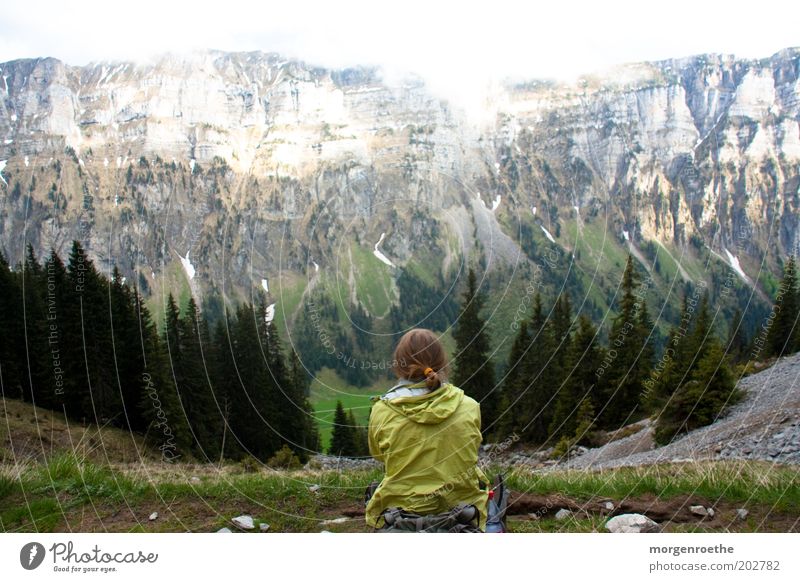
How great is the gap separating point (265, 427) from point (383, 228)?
25.2 metres

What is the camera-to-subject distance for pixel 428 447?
5039 mm

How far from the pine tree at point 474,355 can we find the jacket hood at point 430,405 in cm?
1624

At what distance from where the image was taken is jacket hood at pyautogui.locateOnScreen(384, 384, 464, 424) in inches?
194

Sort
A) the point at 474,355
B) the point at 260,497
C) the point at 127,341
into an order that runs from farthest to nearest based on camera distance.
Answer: the point at 474,355, the point at 127,341, the point at 260,497

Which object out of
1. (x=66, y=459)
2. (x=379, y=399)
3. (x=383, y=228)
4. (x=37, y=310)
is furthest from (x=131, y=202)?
(x=383, y=228)

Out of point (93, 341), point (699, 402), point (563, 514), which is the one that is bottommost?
point (699, 402)

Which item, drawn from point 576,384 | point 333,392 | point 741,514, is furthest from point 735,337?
point 741,514

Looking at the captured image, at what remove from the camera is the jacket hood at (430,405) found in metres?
4.92

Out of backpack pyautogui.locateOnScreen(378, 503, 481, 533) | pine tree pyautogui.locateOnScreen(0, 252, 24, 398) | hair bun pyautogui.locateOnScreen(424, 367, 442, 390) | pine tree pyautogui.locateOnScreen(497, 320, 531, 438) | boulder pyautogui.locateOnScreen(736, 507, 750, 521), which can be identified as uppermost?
hair bun pyautogui.locateOnScreen(424, 367, 442, 390)

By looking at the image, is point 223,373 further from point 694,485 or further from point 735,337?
point 735,337

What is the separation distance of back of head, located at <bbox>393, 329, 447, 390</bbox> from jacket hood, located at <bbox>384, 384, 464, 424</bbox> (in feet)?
0.26

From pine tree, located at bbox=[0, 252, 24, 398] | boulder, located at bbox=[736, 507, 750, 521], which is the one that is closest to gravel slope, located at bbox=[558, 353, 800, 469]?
boulder, located at bbox=[736, 507, 750, 521]

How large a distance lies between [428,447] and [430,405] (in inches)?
14.5

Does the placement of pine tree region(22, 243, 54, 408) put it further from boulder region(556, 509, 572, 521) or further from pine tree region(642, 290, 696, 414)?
boulder region(556, 509, 572, 521)
